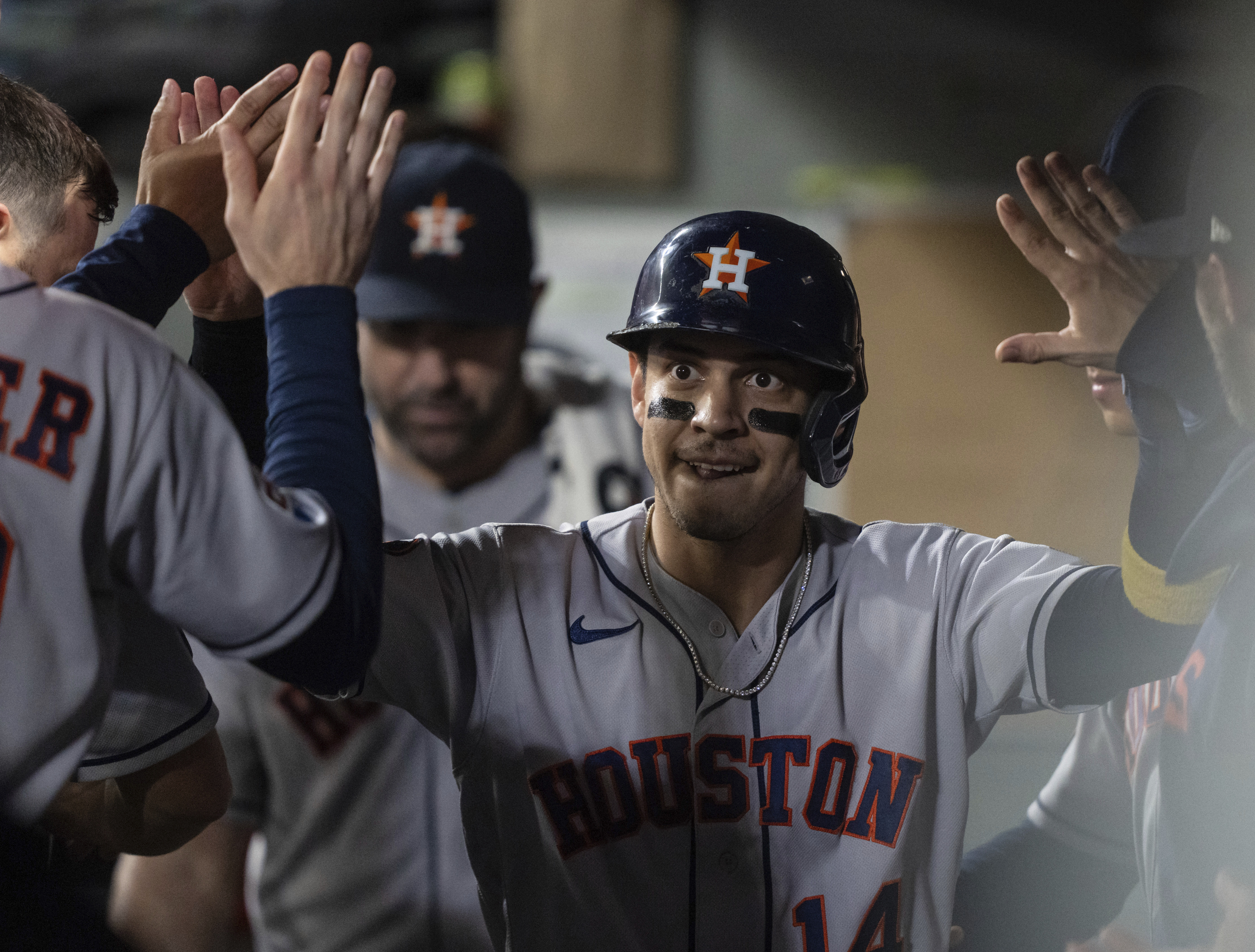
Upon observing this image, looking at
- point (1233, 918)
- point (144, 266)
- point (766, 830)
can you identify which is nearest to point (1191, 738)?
point (1233, 918)

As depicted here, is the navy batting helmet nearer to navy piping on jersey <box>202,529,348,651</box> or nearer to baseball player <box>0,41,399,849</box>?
baseball player <box>0,41,399,849</box>

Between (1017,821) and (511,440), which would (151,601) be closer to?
(1017,821)

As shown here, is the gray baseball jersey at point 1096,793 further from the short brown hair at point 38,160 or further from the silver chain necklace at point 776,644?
the short brown hair at point 38,160

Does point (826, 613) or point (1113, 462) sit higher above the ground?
point (826, 613)

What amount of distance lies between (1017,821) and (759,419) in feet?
2.94

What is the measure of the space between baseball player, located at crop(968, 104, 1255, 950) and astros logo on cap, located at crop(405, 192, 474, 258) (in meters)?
1.58


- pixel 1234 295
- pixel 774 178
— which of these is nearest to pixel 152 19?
pixel 774 178

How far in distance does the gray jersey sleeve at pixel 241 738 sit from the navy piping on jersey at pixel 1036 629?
1.45 meters

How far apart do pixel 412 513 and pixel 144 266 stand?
1440 millimetres

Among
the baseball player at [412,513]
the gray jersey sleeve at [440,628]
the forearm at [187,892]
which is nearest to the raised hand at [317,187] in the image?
the gray jersey sleeve at [440,628]

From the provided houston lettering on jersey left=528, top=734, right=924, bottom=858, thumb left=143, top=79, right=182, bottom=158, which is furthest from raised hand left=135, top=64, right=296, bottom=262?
houston lettering on jersey left=528, top=734, right=924, bottom=858

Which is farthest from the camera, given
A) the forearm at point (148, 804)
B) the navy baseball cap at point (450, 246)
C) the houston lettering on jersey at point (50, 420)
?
the navy baseball cap at point (450, 246)

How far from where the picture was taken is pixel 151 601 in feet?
3.56

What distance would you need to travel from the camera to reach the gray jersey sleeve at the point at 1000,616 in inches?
57.3
